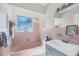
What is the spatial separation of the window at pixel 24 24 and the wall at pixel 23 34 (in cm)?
5

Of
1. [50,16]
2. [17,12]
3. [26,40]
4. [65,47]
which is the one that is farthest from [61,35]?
[17,12]

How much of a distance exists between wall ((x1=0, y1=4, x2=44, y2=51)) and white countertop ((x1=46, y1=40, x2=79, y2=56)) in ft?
0.67

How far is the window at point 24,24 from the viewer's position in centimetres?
180

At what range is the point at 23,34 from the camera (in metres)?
1.80

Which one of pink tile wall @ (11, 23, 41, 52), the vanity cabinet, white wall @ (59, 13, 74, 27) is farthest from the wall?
white wall @ (59, 13, 74, 27)

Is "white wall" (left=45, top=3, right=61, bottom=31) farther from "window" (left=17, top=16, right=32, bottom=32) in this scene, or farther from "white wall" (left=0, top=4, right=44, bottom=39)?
"window" (left=17, top=16, right=32, bottom=32)

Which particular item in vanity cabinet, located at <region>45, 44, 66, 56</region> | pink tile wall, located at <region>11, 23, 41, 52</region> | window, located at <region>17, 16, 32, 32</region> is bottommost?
vanity cabinet, located at <region>45, 44, 66, 56</region>

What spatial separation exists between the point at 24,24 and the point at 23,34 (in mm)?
145

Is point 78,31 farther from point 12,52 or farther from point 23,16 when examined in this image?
point 12,52

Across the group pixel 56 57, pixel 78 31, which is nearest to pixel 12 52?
pixel 56 57

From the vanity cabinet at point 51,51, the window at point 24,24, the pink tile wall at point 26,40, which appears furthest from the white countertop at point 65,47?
the window at point 24,24

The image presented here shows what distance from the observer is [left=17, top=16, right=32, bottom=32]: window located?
5.90 feet

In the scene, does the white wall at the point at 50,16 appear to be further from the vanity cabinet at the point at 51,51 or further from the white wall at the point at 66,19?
the vanity cabinet at the point at 51,51

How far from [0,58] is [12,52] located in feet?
0.66
